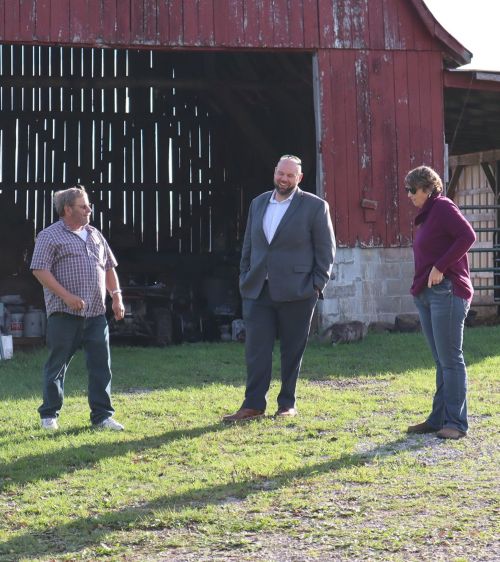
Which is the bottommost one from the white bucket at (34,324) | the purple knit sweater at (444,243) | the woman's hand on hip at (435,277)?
the white bucket at (34,324)

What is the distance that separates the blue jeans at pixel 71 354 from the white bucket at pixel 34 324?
8.77m

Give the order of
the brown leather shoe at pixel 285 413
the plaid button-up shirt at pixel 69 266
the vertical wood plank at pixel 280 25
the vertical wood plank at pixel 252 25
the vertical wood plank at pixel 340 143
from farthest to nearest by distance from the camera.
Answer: the vertical wood plank at pixel 340 143 < the vertical wood plank at pixel 280 25 < the vertical wood plank at pixel 252 25 < the brown leather shoe at pixel 285 413 < the plaid button-up shirt at pixel 69 266

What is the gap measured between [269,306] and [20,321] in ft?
29.0

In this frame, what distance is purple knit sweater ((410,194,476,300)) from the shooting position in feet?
24.4

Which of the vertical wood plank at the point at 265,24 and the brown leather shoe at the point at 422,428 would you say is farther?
the vertical wood plank at the point at 265,24

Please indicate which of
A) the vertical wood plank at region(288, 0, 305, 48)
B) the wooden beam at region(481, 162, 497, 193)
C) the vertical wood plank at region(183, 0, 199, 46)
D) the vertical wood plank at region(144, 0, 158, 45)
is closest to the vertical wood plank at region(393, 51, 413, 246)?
the vertical wood plank at region(288, 0, 305, 48)

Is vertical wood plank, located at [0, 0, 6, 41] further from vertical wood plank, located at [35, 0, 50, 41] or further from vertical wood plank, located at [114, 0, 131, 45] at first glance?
vertical wood plank, located at [114, 0, 131, 45]

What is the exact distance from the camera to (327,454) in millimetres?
7238

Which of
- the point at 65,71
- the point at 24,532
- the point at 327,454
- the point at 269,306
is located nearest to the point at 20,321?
the point at 65,71

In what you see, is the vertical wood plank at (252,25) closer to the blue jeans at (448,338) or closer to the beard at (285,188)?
the beard at (285,188)

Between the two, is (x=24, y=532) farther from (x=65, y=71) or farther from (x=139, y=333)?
(x=65, y=71)

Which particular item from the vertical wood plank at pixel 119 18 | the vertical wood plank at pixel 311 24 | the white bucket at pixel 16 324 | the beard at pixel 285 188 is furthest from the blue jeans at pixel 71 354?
the white bucket at pixel 16 324

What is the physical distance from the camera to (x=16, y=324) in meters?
16.6

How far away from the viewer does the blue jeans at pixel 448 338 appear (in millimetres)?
7555
